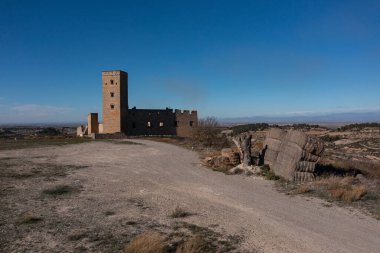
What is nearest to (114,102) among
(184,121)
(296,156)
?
(184,121)

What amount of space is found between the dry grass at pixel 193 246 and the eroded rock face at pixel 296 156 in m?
8.46

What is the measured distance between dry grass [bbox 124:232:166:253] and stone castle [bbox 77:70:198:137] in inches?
1493

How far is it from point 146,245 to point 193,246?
93 centimetres

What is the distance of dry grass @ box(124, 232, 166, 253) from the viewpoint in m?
6.94

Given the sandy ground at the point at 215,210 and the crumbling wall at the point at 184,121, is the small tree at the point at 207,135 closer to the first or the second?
the sandy ground at the point at 215,210

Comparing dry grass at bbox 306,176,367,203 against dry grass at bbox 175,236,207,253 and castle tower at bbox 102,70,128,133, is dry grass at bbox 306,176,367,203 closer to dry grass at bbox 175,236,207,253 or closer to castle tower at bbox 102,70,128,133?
dry grass at bbox 175,236,207,253

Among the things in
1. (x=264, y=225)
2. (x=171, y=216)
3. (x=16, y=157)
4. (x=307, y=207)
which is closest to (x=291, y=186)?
(x=307, y=207)

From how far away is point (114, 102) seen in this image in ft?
151

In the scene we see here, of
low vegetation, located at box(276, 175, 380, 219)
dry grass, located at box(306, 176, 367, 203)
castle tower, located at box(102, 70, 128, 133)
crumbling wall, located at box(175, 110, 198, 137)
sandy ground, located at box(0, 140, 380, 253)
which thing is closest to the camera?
sandy ground, located at box(0, 140, 380, 253)

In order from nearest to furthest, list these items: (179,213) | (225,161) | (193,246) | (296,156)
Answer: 1. (193,246)
2. (179,213)
3. (296,156)
4. (225,161)

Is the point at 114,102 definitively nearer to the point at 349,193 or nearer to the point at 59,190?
the point at 59,190

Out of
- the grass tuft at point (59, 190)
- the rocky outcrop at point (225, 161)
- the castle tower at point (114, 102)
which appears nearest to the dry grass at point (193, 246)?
the grass tuft at point (59, 190)

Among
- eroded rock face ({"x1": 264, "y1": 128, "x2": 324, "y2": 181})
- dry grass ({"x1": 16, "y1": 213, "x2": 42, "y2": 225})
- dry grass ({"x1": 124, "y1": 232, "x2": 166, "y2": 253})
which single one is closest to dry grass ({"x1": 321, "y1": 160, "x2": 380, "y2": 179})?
eroded rock face ({"x1": 264, "y1": 128, "x2": 324, "y2": 181})

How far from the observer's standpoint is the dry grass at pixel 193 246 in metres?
7.04
